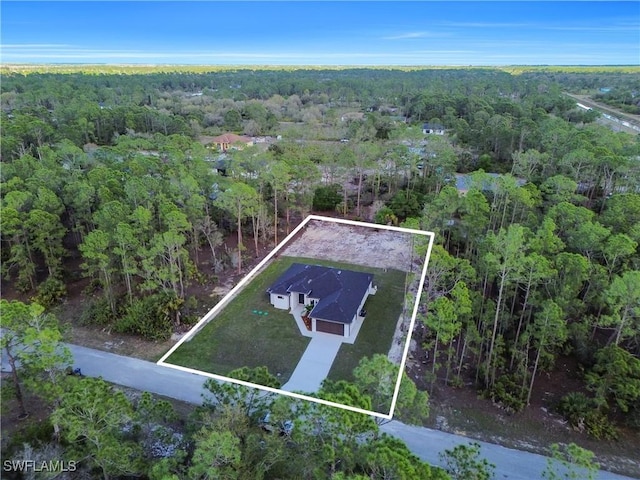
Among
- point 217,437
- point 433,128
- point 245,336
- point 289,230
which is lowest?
point 217,437

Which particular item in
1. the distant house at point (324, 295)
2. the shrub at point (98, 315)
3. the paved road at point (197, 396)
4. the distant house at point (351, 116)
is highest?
the distant house at point (324, 295)

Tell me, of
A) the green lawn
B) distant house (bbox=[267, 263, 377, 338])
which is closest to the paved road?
the green lawn

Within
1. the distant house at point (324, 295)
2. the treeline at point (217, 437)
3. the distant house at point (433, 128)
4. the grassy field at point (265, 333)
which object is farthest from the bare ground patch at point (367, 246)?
the distant house at point (433, 128)

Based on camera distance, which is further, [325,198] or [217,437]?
[325,198]

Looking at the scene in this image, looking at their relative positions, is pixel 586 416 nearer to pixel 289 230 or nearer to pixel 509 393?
pixel 509 393

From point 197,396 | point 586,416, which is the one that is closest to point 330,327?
point 197,396

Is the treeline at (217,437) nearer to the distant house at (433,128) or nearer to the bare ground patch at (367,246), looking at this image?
the bare ground patch at (367,246)

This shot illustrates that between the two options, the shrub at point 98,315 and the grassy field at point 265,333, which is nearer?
the grassy field at point 265,333

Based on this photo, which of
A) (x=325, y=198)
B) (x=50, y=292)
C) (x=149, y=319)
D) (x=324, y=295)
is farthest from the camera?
(x=325, y=198)

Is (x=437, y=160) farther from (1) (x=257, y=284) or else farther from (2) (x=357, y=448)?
(1) (x=257, y=284)
